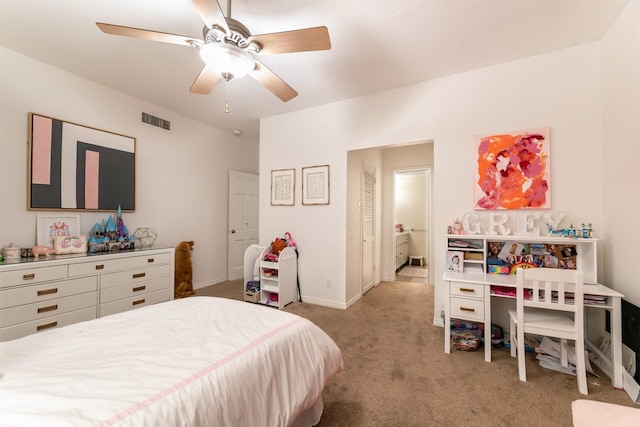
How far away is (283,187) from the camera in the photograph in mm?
3896

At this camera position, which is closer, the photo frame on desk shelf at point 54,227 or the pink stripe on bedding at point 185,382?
the pink stripe on bedding at point 185,382

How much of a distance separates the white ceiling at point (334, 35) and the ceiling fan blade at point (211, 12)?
0.59 m

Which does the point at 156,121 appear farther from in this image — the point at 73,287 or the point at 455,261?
the point at 455,261

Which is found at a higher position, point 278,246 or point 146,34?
point 146,34

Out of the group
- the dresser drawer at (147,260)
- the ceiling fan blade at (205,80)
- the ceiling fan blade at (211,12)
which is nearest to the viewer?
the ceiling fan blade at (211,12)

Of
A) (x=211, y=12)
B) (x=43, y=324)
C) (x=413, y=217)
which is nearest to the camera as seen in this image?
(x=211, y=12)

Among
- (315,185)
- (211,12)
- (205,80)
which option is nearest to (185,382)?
(211,12)

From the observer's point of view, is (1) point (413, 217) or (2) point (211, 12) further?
(1) point (413, 217)

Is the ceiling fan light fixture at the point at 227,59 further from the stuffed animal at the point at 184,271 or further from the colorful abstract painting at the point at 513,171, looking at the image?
the stuffed animal at the point at 184,271

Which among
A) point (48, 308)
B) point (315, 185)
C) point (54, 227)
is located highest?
point (315, 185)

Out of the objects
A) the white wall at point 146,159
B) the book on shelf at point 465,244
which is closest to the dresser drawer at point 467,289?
the book on shelf at point 465,244

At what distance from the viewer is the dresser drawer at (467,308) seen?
7.41 ft

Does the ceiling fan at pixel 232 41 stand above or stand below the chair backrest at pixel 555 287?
above

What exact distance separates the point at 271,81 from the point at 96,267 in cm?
252
